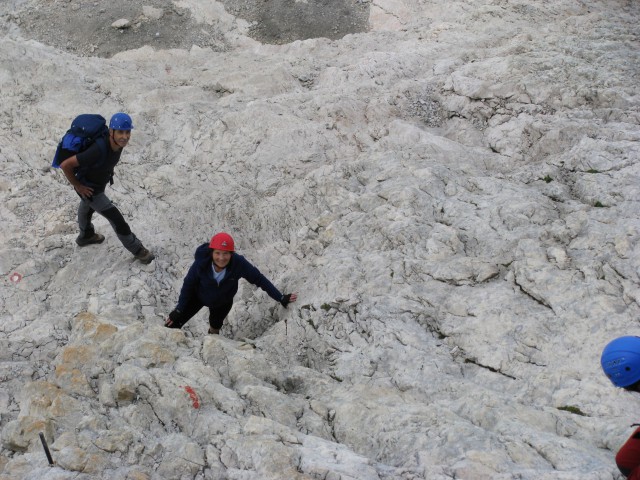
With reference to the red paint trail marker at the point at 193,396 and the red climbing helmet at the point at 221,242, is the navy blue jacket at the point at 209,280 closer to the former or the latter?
the red climbing helmet at the point at 221,242

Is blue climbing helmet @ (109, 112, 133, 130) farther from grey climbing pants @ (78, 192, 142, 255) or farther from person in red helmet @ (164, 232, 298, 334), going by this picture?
person in red helmet @ (164, 232, 298, 334)

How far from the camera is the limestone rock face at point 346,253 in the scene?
171 inches

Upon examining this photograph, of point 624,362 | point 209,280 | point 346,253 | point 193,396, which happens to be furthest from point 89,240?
point 624,362

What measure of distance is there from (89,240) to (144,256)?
967mm

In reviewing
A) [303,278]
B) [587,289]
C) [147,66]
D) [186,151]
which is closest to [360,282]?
[303,278]

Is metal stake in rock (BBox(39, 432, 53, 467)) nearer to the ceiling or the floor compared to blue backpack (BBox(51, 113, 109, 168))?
nearer to the floor

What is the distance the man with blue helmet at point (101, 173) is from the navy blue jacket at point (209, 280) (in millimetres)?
1799

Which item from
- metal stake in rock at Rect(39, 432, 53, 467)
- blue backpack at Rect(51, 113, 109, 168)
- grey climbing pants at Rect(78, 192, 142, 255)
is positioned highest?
blue backpack at Rect(51, 113, 109, 168)

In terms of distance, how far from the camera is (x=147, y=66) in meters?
12.0

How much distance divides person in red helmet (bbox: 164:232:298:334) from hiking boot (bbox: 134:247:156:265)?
158cm

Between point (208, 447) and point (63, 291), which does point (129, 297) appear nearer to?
point (63, 291)

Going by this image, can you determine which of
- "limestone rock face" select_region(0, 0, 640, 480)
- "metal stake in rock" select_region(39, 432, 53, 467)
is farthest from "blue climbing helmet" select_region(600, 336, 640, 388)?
"metal stake in rock" select_region(39, 432, 53, 467)

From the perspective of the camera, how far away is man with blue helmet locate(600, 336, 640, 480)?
329 centimetres

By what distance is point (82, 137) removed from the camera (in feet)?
21.7
